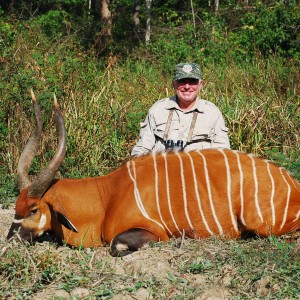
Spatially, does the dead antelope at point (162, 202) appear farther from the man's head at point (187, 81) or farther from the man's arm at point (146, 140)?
the man's head at point (187, 81)

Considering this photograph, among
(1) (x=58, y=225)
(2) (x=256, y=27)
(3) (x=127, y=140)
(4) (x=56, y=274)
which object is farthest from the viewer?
(2) (x=256, y=27)

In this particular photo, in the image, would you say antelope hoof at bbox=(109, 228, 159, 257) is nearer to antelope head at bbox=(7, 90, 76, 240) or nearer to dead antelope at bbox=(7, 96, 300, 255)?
dead antelope at bbox=(7, 96, 300, 255)

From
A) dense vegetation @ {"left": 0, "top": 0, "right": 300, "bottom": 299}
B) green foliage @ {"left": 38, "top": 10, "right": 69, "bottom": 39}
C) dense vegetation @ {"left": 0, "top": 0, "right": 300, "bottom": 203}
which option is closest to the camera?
dense vegetation @ {"left": 0, "top": 0, "right": 300, "bottom": 299}

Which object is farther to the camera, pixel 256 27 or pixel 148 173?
pixel 256 27

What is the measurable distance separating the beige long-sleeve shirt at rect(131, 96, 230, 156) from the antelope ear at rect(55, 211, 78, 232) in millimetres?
953

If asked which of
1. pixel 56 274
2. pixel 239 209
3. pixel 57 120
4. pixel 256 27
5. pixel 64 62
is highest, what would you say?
pixel 256 27

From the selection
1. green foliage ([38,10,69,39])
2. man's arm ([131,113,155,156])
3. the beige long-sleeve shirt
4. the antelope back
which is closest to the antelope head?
the antelope back

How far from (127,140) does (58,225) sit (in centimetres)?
215

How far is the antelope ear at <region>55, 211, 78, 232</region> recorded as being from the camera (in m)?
3.42

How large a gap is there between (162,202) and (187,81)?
1.03m

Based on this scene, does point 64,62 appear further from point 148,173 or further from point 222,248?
point 222,248

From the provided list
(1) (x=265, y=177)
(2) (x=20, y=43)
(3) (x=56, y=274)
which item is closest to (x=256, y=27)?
(2) (x=20, y=43)

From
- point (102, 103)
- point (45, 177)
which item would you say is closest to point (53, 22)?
point (102, 103)

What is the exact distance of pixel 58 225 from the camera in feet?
11.7
